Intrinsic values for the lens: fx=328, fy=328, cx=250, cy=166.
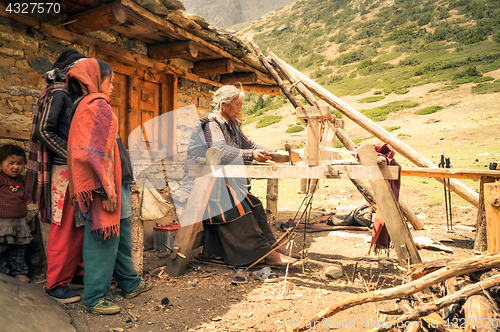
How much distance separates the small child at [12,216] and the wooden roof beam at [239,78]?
433 centimetres

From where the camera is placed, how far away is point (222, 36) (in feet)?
15.7

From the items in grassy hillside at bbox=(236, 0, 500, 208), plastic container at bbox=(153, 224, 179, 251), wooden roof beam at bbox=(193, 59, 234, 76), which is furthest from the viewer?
grassy hillside at bbox=(236, 0, 500, 208)

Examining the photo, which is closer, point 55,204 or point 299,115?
point 55,204

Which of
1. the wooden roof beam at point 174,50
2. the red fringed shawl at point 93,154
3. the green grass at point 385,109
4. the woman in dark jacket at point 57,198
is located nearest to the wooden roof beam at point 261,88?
the wooden roof beam at point 174,50

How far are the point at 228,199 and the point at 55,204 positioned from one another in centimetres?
137

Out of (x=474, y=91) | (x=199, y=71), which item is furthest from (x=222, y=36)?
(x=474, y=91)

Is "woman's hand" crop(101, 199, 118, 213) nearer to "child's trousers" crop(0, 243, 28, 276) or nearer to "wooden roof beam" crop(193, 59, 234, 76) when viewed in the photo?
"child's trousers" crop(0, 243, 28, 276)

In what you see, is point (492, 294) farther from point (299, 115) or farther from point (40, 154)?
point (40, 154)

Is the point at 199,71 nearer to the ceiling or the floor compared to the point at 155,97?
nearer to the ceiling

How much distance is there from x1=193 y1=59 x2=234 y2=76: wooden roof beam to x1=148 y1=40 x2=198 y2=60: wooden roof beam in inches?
33.5

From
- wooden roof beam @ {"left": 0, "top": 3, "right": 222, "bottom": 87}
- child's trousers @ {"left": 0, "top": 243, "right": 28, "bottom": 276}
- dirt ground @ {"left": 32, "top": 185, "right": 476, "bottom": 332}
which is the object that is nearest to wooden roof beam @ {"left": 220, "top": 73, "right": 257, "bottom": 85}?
wooden roof beam @ {"left": 0, "top": 3, "right": 222, "bottom": 87}

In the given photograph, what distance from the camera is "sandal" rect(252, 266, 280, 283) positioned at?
2840 millimetres

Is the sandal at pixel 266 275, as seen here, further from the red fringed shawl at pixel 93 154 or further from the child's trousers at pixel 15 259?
the child's trousers at pixel 15 259

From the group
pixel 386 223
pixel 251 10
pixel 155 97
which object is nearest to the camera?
pixel 386 223
